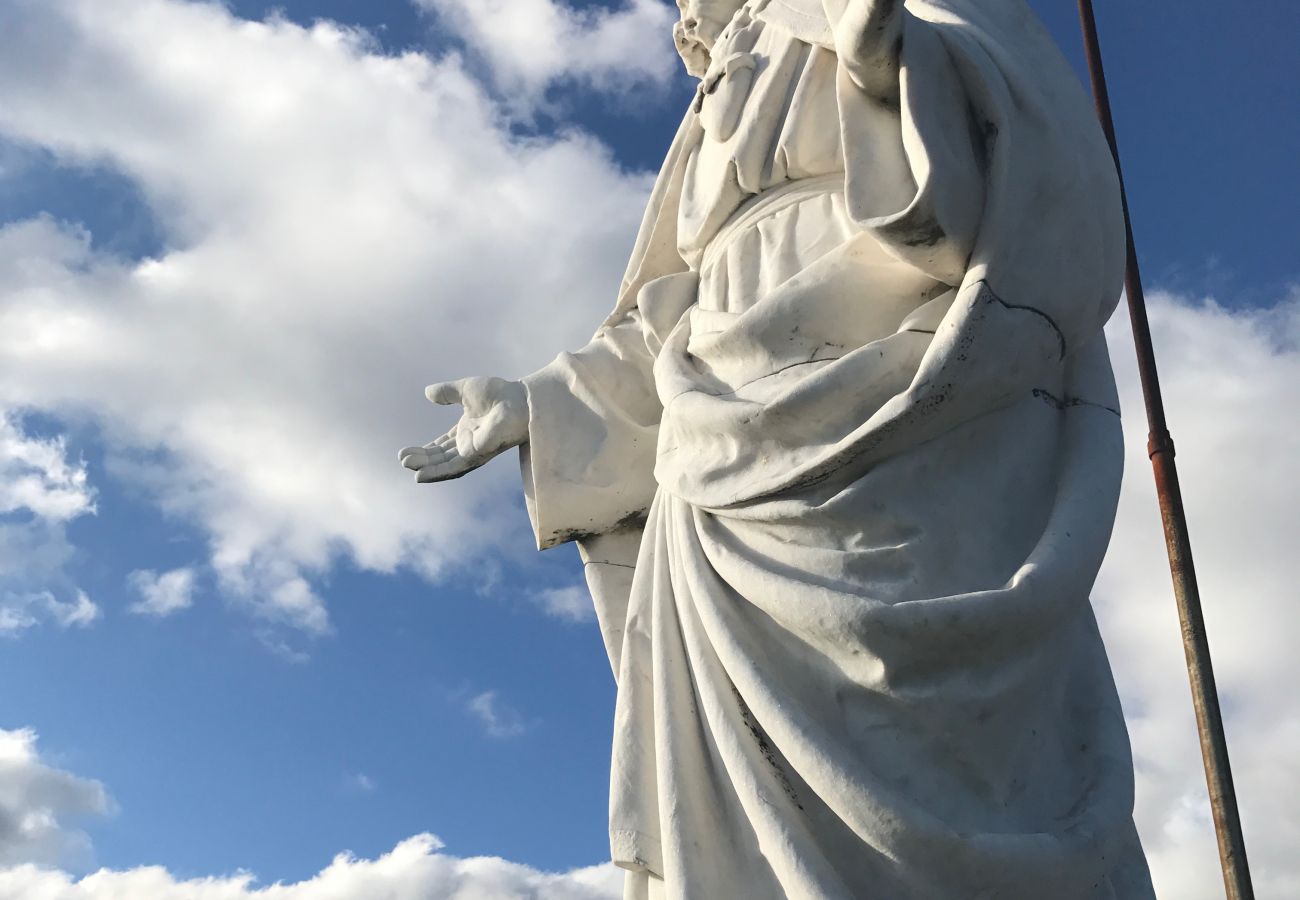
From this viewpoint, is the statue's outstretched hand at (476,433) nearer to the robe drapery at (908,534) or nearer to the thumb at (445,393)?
the thumb at (445,393)

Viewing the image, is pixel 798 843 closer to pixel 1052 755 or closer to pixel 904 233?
pixel 1052 755

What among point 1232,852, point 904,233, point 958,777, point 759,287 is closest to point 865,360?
point 904,233

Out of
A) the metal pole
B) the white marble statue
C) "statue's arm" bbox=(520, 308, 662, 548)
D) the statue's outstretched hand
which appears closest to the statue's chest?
the white marble statue

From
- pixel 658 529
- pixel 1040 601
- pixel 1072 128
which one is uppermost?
pixel 1072 128

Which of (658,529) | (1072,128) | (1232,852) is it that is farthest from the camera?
(1232,852)

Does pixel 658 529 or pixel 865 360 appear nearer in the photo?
pixel 865 360

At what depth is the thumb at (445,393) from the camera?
17.7ft

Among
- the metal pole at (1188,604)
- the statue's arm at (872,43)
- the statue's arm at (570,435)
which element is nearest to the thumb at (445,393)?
the statue's arm at (570,435)

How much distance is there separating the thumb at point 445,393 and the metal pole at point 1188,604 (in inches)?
112

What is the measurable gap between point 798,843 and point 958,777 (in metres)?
0.46

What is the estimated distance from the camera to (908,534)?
3.89 m

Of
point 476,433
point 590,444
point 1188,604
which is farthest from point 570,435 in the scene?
point 1188,604

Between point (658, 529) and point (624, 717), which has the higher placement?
point (658, 529)

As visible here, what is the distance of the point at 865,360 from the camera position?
4.01 m
